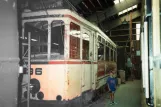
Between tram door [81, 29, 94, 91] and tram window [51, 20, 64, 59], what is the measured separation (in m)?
1.28

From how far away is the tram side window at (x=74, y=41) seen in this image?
639cm

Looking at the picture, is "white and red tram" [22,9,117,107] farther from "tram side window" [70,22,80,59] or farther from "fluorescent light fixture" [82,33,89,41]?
"fluorescent light fixture" [82,33,89,41]

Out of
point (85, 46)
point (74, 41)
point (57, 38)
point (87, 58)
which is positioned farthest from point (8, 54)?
point (87, 58)

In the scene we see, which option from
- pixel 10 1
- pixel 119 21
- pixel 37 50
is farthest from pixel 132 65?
pixel 10 1

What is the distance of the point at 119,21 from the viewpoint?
25828 mm

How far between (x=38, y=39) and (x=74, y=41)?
3.25 feet

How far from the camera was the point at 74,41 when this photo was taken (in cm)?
664

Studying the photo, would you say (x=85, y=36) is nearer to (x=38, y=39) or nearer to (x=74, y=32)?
(x=74, y=32)

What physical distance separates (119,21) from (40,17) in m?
20.3

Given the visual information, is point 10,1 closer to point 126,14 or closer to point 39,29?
point 39,29

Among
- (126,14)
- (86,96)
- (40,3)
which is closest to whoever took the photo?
(40,3)

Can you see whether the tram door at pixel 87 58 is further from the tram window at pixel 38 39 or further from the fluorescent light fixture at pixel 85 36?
the tram window at pixel 38 39

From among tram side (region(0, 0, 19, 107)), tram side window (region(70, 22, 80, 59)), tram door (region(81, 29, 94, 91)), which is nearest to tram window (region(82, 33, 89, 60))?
tram door (region(81, 29, 94, 91))

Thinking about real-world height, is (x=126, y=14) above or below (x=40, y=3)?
above
